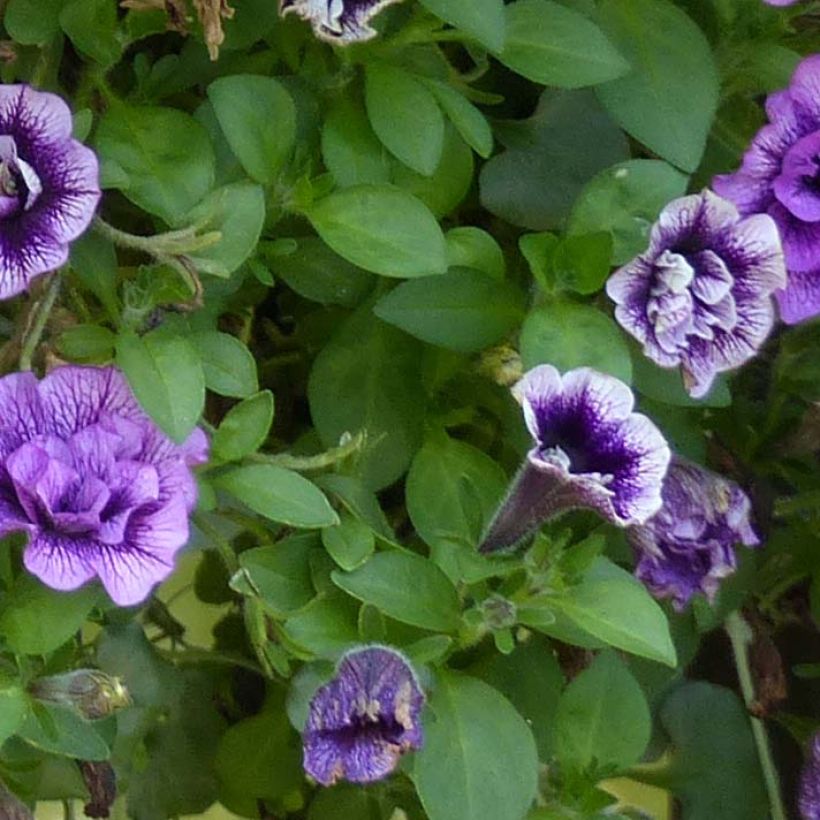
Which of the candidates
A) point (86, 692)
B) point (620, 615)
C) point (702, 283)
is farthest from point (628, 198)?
point (86, 692)

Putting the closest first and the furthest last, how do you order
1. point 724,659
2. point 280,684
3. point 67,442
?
1. point 67,442
2. point 280,684
3. point 724,659

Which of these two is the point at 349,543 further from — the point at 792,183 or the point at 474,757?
the point at 792,183

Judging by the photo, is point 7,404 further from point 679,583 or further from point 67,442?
point 679,583

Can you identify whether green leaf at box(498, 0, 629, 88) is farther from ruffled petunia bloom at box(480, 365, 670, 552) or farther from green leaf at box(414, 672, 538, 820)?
green leaf at box(414, 672, 538, 820)

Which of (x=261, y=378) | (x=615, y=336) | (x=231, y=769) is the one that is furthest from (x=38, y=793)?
(x=615, y=336)

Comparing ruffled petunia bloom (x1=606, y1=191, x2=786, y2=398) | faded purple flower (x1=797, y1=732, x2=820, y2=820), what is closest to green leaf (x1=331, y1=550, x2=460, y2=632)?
ruffled petunia bloom (x1=606, y1=191, x2=786, y2=398)
